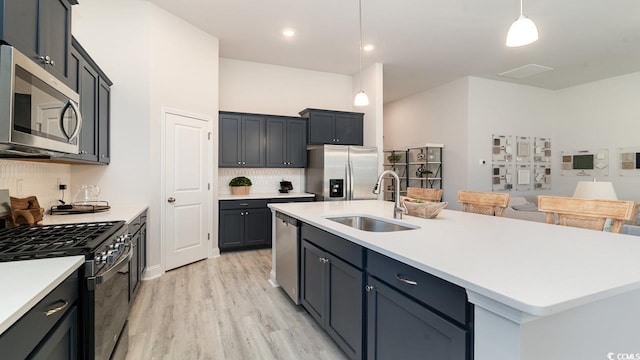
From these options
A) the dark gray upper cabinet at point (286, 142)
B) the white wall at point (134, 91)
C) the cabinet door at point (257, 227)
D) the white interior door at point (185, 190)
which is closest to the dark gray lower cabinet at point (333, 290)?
the white interior door at point (185, 190)

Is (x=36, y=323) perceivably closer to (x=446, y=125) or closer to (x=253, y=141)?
(x=253, y=141)

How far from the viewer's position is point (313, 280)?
2391 mm

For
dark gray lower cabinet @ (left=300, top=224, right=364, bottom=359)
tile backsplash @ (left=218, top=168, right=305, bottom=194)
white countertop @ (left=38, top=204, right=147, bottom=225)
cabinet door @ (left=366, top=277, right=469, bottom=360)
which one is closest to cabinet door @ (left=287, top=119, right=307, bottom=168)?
tile backsplash @ (left=218, top=168, right=305, bottom=194)

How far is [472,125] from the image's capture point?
620 centimetres

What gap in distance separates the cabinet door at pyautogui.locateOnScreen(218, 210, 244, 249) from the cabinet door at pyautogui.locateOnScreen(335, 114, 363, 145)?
87.6 inches

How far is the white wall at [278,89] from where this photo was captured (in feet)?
17.7

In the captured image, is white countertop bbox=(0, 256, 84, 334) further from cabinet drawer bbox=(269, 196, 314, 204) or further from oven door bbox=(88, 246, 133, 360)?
cabinet drawer bbox=(269, 196, 314, 204)

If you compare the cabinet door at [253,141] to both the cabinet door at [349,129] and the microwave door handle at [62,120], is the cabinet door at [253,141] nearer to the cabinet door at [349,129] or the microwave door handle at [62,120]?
the cabinet door at [349,129]

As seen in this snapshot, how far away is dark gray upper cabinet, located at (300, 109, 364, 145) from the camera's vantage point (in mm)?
5465

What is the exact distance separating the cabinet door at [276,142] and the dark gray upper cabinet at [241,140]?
0.11 meters

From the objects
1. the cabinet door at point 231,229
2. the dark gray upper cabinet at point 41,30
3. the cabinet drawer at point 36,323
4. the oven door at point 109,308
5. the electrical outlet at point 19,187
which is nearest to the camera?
the cabinet drawer at point 36,323

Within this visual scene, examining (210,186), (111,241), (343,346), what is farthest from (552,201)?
(210,186)

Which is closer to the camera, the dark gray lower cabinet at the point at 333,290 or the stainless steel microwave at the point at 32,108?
the stainless steel microwave at the point at 32,108

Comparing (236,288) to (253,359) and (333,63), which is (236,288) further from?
(333,63)
